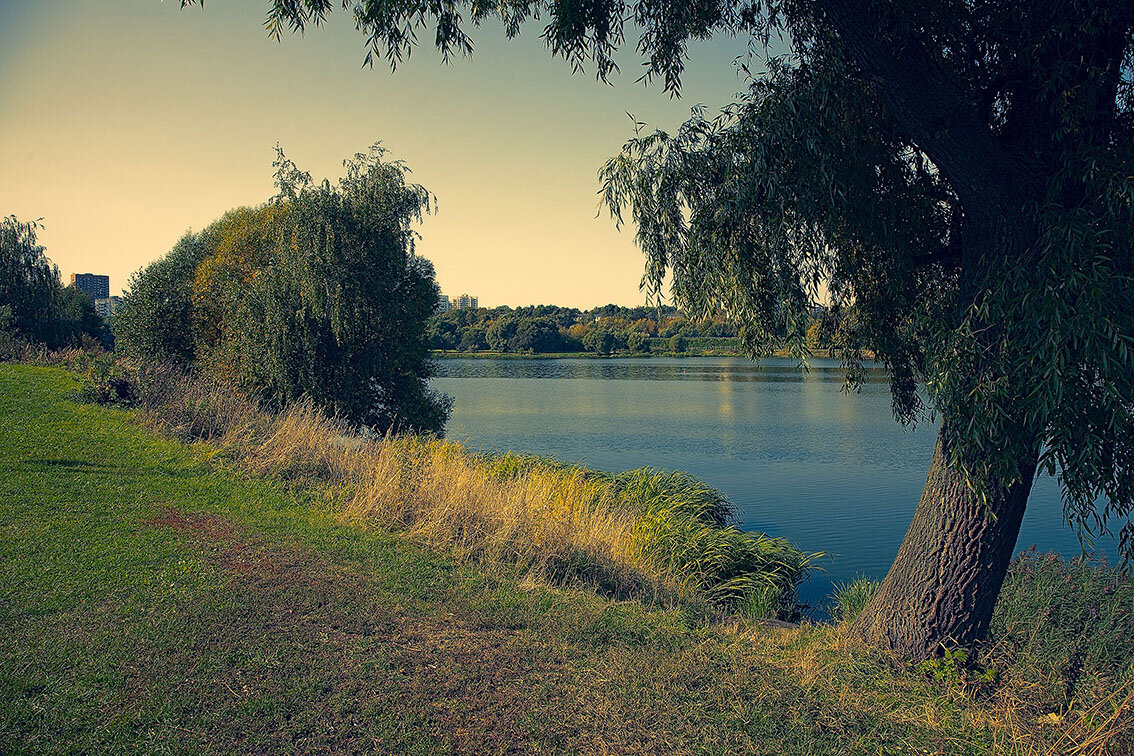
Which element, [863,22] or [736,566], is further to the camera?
[736,566]

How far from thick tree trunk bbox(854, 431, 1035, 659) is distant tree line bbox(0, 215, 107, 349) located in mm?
38751

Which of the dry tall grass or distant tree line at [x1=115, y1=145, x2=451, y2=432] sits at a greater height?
distant tree line at [x1=115, y1=145, x2=451, y2=432]

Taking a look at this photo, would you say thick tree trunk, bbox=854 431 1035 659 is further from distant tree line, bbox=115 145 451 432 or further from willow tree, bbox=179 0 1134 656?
distant tree line, bbox=115 145 451 432

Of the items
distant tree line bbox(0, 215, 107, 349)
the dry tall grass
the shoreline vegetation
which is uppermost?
distant tree line bbox(0, 215, 107, 349)

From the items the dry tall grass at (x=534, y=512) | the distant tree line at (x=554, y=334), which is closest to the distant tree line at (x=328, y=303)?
the dry tall grass at (x=534, y=512)

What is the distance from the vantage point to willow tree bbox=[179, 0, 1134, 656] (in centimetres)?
532

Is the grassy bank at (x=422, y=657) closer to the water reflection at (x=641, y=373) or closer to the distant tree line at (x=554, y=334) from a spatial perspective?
the water reflection at (x=641, y=373)

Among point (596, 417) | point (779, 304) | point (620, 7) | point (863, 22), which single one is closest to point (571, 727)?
point (779, 304)

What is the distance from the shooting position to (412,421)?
2198cm

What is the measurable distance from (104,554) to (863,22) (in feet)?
28.6

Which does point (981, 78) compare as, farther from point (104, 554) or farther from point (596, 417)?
point (596, 417)

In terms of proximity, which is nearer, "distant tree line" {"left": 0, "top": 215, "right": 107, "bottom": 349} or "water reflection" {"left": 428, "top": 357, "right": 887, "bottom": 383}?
"distant tree line" {"left": 0, "top": 215, "right": 107, "bottom": 349}

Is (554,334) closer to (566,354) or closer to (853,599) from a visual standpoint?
(566,354)

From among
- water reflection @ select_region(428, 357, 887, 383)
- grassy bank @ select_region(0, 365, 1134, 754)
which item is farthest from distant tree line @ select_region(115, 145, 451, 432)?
water reflection @ select_region(428, 357, 887, 383)
